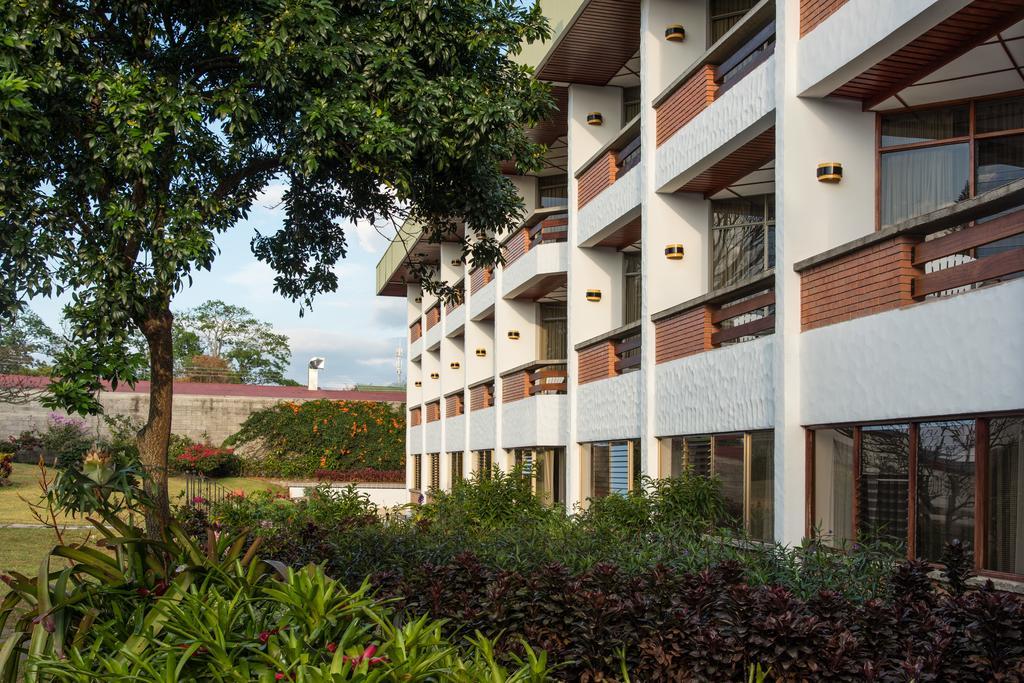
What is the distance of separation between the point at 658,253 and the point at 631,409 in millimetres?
2715

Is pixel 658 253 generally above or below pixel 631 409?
above

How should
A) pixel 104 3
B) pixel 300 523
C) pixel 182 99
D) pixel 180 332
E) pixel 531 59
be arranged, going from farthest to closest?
1. pixel 180 332
2. pixel 531 59
3. pixel 300 523
4. pixel 104 3
5. pixel 182 99

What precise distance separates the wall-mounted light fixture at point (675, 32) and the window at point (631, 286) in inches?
219

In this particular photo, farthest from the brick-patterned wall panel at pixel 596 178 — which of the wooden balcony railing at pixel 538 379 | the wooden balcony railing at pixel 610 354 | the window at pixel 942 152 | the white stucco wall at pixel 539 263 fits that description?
the window at pixel 942 152

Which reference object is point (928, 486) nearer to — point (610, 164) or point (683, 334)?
point (683, 334)

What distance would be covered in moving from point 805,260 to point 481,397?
18.9m

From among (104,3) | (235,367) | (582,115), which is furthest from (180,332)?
(104,3)

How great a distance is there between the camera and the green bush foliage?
45.8 m

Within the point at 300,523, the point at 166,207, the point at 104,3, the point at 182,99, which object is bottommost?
the point at 300,523

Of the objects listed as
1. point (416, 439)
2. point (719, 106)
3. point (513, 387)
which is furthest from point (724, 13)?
point (416, 439)

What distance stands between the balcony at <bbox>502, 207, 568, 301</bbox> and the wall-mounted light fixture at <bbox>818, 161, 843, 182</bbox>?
10143mm

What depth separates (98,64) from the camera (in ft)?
33.1

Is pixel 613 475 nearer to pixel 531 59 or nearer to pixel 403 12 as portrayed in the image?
pixel 531 59

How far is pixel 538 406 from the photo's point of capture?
2317 cm
